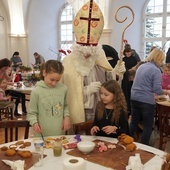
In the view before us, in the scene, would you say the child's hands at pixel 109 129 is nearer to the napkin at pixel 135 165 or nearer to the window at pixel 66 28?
the napkin at pixel 135 165

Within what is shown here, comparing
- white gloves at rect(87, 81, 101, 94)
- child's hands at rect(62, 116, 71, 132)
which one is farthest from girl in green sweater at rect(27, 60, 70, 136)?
white gloves at rect(87, 81, 101, 94)

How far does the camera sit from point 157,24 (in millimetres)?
8188

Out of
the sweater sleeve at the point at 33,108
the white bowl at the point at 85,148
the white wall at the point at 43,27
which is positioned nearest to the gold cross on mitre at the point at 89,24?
the sweater sleeve at the point at 33,108

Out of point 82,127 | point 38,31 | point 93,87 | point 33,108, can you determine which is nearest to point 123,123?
point 82,127

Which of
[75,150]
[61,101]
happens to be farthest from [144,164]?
[61,101]

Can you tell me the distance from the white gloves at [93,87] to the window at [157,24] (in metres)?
6.17

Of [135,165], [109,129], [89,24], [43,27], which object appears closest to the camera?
[135,165]

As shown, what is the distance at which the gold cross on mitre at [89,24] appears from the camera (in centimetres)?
244

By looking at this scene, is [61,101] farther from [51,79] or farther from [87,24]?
[87,24]

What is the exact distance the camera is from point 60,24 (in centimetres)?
1045

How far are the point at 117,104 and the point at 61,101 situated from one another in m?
0.48

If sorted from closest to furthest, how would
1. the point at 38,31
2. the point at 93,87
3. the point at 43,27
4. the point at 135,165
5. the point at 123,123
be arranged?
the point at 135,165 < the point at 123,123 < the point at 93,87 < the point at 38,31 < the point at 43,27

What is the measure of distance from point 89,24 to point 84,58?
0.34 m

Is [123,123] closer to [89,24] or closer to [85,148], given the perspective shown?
[85,148]
